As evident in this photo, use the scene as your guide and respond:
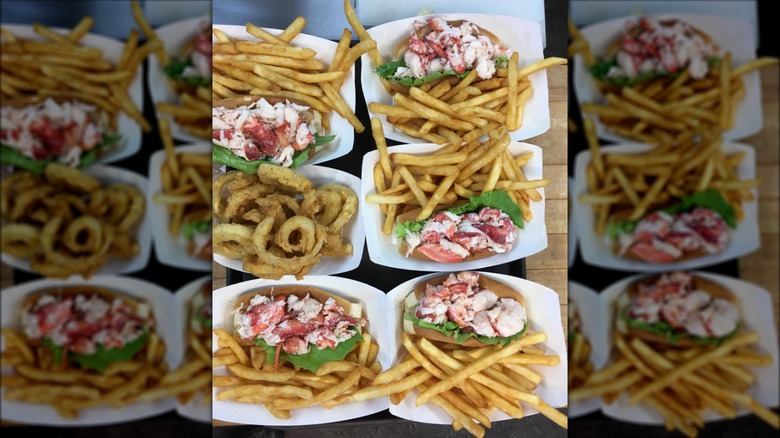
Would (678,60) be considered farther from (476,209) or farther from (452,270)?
(452,270)

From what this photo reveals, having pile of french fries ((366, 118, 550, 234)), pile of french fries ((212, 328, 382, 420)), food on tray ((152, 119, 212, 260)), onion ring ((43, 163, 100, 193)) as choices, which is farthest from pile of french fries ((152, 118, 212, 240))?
pile of french fries ((366, 118, 550, 234))

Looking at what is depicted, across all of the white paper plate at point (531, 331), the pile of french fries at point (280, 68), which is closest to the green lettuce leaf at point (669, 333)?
the white paper plate at point (531, 331)

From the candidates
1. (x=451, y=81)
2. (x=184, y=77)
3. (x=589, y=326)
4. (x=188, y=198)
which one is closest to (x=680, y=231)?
(x=589, y=326)

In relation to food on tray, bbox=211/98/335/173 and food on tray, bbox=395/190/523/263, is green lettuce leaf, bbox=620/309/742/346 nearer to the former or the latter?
food on tray, bbox=395/190/523/263

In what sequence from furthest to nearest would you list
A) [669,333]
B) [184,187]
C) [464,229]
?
[464,229] < [184,187] < [669,333]

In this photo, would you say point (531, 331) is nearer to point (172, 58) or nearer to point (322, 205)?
point (322, 205)

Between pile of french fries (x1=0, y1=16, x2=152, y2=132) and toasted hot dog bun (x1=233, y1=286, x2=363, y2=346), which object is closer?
pile of french fries (x1=0, y1=16, x2=152, y2=132)

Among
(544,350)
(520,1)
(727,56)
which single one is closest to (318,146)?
(520,1)
